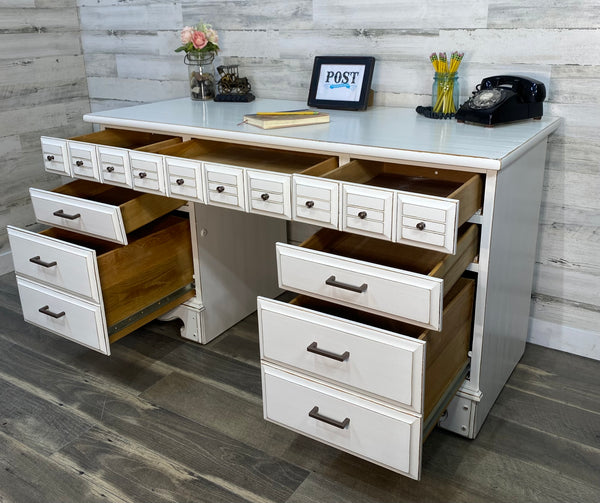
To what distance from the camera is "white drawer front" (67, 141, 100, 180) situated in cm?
190

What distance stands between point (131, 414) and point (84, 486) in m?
0.30

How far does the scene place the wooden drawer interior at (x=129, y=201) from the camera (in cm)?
183

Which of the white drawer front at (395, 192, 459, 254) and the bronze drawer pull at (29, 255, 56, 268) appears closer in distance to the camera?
the white drawer front at (395, 192, 459, 254)

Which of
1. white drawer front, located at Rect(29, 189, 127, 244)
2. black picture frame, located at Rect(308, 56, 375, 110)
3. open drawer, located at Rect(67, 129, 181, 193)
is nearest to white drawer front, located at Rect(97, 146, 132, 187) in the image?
open drawer, located at Rect(67, 129, 181, 193)

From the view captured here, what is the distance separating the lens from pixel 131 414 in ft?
5.96

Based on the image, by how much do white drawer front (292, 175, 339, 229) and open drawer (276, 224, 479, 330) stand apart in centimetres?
8

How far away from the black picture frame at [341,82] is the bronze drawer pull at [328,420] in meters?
1.06

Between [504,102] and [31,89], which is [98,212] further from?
[31,89]

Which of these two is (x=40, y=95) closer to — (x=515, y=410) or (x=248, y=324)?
(x=248, y=324)

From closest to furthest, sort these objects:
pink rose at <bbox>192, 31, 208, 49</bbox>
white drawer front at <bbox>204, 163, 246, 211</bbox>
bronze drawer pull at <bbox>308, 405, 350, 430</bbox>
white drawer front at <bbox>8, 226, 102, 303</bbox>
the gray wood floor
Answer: bronze drawer pull at <bbox>308, 405, 350, 430</bbox> → the gray wood floor → white drawer front at <bbox>204, 163, 246, 211</bbox> → white drawer front at <bbox>8, 226, 102, 303</bbox> → pink rose at <bbox>192, 31, 208, 49</bbox>

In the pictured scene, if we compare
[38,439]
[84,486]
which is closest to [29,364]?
[38,439]

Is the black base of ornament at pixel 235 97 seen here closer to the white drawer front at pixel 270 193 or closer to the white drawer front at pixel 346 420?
the white drawer front at pixel 270 193

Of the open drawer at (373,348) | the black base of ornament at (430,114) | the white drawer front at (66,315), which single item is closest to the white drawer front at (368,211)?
the open drawer at (373,348)

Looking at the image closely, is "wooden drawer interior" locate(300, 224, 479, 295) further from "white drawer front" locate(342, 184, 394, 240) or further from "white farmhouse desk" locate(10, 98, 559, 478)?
"white drawer front" locate(342, 184, 394, 240)
